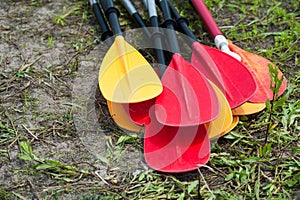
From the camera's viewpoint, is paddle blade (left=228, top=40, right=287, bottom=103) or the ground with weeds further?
paddle blade (left=228, top=40, right=287, bottom=103)

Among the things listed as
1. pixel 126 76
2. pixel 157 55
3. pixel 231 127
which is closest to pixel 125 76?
pixel 126 76

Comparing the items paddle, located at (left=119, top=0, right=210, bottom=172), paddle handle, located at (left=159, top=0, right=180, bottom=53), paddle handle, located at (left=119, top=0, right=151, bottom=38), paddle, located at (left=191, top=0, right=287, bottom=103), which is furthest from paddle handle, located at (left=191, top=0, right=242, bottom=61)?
paddle, located at (left=119, top=0, right=210, bottom=172)

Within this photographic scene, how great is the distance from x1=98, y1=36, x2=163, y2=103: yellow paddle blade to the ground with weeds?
0.10 m

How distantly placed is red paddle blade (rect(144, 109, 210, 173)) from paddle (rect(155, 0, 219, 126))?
0.14 feet

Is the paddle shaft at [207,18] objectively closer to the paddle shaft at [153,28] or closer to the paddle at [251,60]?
the paddle at [251,60]

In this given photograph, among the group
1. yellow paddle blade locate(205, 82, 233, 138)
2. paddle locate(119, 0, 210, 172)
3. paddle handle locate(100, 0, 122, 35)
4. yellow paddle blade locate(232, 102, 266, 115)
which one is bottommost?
yellow paddle blade locate(232, 102, 266, 115)

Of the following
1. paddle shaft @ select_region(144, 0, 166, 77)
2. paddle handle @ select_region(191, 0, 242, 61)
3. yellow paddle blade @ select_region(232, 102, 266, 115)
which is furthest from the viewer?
paddle handle @ select_region(191, 0, 242, 61)

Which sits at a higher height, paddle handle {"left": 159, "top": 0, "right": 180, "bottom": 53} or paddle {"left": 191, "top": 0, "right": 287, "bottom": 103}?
A: paddle handle {"left": 159, "top": 0, "right": 180, "bottom": 53}

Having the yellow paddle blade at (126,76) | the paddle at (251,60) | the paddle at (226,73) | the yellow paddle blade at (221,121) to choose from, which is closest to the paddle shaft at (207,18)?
the paddle at (251,60)

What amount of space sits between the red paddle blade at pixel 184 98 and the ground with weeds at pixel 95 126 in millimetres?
141

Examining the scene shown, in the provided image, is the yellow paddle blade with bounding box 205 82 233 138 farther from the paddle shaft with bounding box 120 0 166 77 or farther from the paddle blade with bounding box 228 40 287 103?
the paddle shaft with bounding box 120 0 166 77

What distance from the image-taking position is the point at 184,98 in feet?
6.50

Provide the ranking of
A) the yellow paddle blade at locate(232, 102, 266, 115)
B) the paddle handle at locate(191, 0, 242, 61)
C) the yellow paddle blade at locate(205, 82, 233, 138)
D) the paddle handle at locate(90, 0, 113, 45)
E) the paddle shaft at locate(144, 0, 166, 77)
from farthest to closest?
the paddle handle at locate(90, 0, 113, 45)
the paddle handle at locate(191, 0, 242, 61)
the paddle shaft at locate(144, 0, 166, 77)
the yellow paddle blade at locate(232, 102, 266, 115)
the yellow paddle blade at locate(205, 82, 233, 138)

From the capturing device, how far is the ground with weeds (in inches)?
71.4
